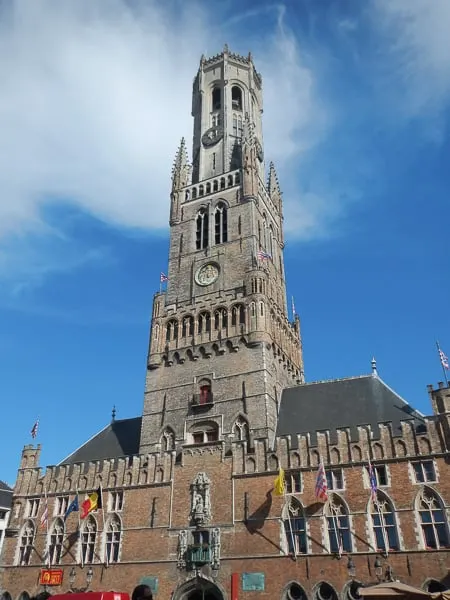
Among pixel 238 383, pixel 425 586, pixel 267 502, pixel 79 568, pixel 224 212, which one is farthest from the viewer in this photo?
pixel 224 212

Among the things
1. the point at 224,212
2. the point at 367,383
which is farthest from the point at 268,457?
the point at 224,212

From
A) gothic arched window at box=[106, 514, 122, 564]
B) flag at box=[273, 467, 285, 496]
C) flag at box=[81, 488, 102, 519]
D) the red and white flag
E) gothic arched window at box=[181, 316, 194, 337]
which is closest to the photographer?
flag at box=[273, 467, 285, 496]

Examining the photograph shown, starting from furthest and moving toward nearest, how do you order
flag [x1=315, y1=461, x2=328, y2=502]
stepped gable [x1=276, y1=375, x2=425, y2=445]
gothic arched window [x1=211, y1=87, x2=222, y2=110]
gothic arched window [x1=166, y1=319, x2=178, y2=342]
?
gothic arched window [x1=211, y1=87, x2=222, y2=110], gothic arched window [x1=166, y1=319, x2=178, y2=342], stepped gable [x1=276, y1=375, x2=425, y2=445], flag [x1=315, y1=461, x2=328, y2=502]

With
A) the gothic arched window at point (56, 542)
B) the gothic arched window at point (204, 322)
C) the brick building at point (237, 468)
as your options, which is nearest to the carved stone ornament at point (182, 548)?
the brick building at point (237, 468)

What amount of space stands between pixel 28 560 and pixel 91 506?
5.96m

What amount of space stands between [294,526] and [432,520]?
23.3 feet

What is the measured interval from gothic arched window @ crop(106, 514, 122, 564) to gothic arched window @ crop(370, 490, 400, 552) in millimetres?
15490

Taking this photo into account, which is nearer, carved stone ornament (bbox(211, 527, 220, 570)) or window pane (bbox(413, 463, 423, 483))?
window pane (bbox(413, 463, 423, 483))

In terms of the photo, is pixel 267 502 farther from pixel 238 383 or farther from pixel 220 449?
pixel 238 383

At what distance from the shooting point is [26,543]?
33.9 metres

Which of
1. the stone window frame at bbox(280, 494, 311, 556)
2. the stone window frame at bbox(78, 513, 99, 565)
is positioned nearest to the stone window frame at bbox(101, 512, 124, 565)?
the stone window frame at bbox(78, 513, 99, 565)

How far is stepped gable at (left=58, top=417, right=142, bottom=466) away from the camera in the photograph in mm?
37359

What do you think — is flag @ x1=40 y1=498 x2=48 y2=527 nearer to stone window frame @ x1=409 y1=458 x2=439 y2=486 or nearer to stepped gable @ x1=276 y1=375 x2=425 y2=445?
stepped gable @ x1=276 y1=375 x2=425 y2=445

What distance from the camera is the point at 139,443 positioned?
3662 cm
